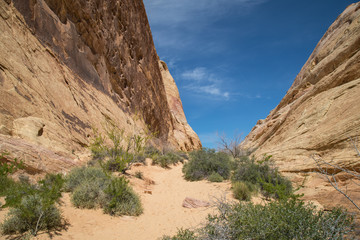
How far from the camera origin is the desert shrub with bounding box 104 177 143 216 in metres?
5.16

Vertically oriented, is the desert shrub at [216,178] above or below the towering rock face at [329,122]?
below

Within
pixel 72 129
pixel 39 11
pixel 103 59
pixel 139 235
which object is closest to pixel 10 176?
pixel 139 235

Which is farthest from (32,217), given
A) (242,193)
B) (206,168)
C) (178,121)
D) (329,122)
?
(178,121)

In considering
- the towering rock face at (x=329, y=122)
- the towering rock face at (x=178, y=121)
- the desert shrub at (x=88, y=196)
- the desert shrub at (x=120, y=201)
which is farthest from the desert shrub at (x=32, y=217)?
the towering rock face at (x=178, y=121)

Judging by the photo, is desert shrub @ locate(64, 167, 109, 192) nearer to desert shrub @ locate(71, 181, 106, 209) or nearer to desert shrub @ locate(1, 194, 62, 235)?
desert shrub @ locate(71, 181, 106, 209)

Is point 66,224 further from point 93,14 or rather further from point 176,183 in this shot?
point 93,14

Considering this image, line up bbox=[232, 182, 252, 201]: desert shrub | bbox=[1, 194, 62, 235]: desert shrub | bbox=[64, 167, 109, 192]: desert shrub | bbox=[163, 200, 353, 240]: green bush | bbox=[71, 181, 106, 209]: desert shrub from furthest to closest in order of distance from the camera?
1. bbox=[232, 182, 252, 201]: desert shrub
2. bbox=[64, 167, 109, 192]: desert shrub
3. bbox=[71, 181, 106, 209]: desert shrub
4. bbox=[1, 194, 62, 235]: desert shrub
5. bbox=[163, 200, 353, 240]: green bush

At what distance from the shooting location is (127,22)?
62.0ft

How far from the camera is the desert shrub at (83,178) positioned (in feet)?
19.1

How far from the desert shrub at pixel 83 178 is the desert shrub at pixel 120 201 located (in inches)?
19.9

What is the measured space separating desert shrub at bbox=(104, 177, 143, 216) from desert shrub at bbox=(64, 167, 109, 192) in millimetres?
505

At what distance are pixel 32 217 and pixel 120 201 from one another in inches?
85.9

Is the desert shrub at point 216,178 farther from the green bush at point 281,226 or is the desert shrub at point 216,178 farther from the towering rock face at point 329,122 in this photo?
the green bush at point 281,226

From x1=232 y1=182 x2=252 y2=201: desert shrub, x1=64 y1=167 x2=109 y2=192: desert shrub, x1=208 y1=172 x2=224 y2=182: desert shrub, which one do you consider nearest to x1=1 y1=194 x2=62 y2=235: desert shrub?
x1=64 y1=167 x2=109 y2=192: desert shrub
